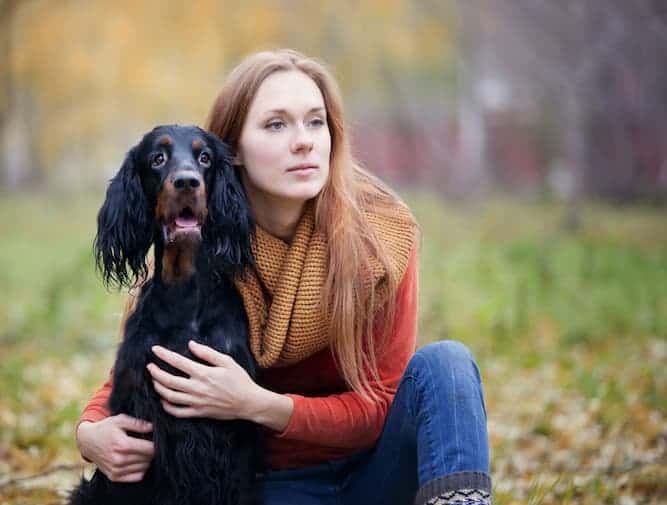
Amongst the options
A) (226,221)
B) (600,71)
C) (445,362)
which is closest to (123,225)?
(226,221)

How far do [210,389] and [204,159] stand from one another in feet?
1.86

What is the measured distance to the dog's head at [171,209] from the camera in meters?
2.19

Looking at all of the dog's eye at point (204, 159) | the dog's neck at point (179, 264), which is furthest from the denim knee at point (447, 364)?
the dog's eye at point (204, 159)

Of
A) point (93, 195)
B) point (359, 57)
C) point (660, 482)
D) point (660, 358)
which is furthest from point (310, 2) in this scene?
point (660, 482)

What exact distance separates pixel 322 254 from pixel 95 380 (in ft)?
8.93

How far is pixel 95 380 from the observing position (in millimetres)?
4684

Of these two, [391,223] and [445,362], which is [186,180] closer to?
[391,223]

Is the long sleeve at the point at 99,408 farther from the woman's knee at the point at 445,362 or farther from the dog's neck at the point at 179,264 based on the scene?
the woman's knee at the point at 445,362

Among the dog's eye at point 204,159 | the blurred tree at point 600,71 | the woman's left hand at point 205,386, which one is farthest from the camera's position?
the blurred tree at point 600,71

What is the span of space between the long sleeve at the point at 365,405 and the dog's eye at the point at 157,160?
2.16 ft

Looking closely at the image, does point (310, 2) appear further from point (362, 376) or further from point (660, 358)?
point (362, 376)

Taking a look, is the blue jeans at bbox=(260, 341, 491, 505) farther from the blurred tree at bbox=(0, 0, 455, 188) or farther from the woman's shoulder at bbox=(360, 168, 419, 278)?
the blurred tree at bbox=(0, 0, 455, 188)

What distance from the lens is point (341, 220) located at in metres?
2.31

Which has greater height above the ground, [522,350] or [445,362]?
[445,362]
